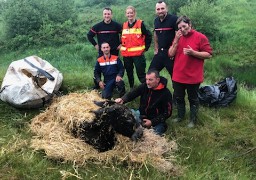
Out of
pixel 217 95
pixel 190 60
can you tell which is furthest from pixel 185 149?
pixel 217 95

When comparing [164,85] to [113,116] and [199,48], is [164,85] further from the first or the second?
[113,116]

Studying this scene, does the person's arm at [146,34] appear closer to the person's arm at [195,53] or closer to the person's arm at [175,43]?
the person's arm at [175,43]

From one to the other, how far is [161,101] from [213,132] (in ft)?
3.50

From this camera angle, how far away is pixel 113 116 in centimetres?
469

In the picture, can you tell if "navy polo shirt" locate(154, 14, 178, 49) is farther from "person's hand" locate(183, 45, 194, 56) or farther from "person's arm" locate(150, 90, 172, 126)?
"person's arm" locate(150, 90, 172, 126)

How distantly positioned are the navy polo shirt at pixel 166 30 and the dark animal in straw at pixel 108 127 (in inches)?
76.6

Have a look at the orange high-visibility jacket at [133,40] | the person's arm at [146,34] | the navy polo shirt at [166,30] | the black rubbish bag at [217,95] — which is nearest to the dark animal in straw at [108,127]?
the navy polo shirt at [166,30]

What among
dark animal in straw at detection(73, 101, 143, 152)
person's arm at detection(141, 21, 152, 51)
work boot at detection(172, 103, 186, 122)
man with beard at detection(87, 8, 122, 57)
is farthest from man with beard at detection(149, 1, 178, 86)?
dark animal in straw at detection(73, 101, 143, 152)

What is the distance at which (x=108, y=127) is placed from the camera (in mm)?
4715

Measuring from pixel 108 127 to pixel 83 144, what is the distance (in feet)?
1.34

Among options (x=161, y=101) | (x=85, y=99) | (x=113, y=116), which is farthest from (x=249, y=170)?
(x=85, y=99)

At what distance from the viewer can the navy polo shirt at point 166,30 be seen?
20.0 ft

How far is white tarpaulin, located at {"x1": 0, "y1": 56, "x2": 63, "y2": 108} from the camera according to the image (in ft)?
18.7

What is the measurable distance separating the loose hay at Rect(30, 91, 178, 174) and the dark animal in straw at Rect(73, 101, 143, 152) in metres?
0.08
